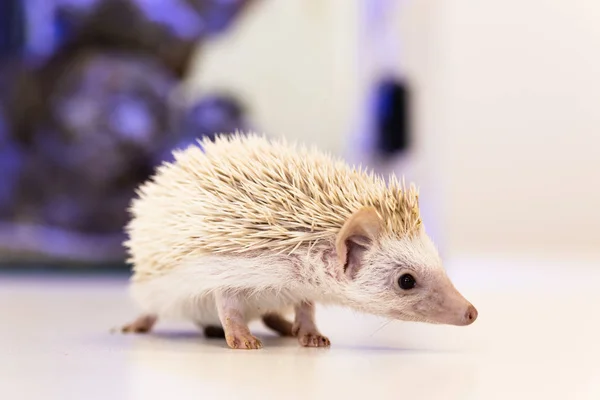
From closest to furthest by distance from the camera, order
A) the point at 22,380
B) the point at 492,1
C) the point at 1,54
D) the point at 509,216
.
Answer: the point at 22,380 < the point at 1,54 < the point at 492,1 < the point at 509,216

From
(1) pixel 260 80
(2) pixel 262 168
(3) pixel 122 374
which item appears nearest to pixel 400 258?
(2) pixel 262 168

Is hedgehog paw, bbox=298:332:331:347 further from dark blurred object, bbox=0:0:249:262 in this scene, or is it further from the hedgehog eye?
dark blurred object, bbox=0:0:249:262

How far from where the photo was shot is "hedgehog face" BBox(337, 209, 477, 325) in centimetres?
180

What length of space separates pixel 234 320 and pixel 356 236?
385mm

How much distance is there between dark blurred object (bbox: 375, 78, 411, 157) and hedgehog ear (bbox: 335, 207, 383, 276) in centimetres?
340

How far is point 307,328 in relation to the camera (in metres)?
2.00

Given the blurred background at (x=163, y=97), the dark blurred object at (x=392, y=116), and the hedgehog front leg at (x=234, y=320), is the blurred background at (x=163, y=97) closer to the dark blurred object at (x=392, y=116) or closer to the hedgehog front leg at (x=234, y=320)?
the dark blurred object at (x=392, y=116)

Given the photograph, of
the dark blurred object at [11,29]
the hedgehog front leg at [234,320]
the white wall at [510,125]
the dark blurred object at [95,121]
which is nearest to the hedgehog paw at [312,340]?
the hedgehog front leg at [234,320]

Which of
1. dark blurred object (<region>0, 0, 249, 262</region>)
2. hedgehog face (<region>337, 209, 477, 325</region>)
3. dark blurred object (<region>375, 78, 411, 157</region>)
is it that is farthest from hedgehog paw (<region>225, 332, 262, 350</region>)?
dark blurred object (<region>375, 78, 411, 157</region>)

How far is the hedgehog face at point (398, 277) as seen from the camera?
1798mm

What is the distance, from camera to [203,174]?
201 cm

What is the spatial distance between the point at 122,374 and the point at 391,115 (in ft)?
13.2

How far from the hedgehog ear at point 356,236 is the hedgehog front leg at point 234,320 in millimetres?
297

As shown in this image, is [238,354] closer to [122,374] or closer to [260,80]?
[122,374]
